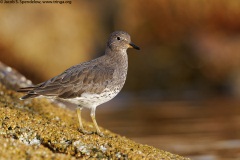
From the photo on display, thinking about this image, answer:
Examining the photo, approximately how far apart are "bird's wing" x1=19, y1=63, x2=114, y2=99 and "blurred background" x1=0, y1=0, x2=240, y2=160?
30.9ft

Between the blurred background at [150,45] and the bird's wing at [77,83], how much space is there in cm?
942

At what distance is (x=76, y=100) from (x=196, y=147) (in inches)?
175

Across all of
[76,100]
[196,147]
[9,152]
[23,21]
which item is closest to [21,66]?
[23,21]

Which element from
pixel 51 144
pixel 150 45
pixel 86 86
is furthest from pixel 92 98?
pixel 150 45

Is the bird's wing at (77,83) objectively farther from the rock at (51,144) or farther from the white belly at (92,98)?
the rock at (51,144)

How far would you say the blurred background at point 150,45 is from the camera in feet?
70.4

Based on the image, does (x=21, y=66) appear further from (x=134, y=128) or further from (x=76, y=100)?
(x=76, y=100)

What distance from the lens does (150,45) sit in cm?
2325

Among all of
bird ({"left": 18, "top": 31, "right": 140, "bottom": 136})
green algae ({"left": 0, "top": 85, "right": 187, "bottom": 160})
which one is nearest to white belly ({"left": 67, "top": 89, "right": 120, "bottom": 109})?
bird ({"left": 18, "top": 31, "right": 140, "bottom": 136})

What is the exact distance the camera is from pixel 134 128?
51.5 ft

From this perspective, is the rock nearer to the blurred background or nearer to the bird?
the bird

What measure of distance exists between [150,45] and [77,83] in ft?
45.8

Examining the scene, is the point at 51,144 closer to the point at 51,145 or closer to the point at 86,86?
the point at 51,145

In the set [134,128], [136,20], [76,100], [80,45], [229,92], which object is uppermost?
[136,20]
